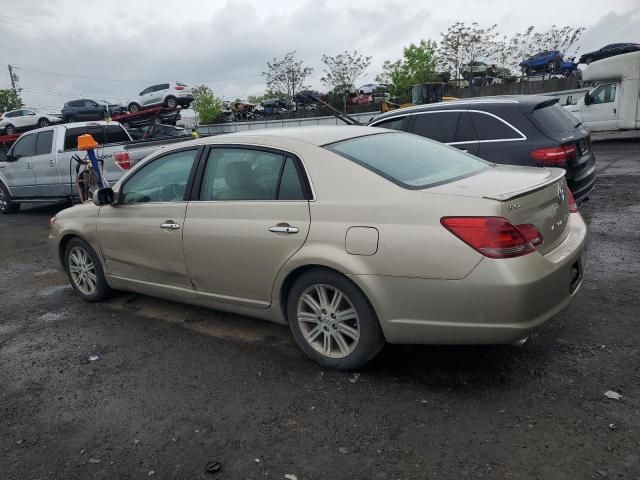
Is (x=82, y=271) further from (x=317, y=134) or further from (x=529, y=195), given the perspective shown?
(x=529, y=195)

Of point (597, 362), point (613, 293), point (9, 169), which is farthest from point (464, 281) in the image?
point (9, 169)

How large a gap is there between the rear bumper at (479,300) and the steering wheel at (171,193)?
1900 millimetres

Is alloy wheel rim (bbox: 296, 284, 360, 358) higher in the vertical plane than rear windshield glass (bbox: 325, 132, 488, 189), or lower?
lower

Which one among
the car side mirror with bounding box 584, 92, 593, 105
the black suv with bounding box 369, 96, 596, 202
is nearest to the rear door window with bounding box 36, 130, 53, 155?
the black suv with bounding box 369, 96, 596, 202

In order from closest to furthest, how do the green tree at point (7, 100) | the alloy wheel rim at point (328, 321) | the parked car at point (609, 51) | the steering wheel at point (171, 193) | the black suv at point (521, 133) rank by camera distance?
the alloy wheel rim at point (328, 321), the steering wheel at point (171, 193), the black suv at point (521, 133), the parked car at point (609, 51), the green tree at point (7, 100)

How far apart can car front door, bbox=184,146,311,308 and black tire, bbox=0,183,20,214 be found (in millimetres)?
10473

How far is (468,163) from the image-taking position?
3865mm

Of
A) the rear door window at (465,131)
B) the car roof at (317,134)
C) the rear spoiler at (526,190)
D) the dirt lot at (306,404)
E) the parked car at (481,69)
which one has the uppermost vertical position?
the parked car at (481,69)

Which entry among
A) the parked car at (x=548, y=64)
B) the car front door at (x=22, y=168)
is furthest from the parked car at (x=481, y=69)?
the car front door at (x=22, y=168)

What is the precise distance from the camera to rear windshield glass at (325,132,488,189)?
3.35 meters

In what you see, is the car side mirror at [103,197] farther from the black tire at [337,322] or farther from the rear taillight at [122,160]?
the rear taillight at [122,160]

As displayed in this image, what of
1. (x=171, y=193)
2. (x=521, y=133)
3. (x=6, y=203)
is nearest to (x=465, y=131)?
(x=521, y=133)

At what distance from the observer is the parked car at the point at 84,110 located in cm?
2428

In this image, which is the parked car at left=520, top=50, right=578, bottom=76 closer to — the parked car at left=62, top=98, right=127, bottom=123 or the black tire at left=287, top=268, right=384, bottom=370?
the parked car at left=62, top=98, right=127, bottom=123
